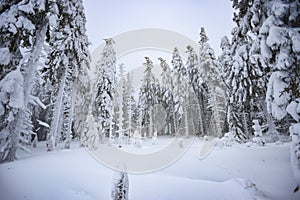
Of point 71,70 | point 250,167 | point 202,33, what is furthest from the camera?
point 202,33

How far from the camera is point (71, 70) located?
50.7 feet

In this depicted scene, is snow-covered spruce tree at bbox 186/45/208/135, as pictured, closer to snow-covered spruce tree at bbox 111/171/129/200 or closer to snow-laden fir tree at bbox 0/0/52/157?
snow-laden fir tree at bbox 0/0/52/157

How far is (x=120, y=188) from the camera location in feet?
15.5

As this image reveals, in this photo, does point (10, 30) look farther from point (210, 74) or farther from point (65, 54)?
point (210, 74)

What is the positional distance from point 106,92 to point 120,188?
18792 mm

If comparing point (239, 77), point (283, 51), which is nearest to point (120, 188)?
point (283, 51)

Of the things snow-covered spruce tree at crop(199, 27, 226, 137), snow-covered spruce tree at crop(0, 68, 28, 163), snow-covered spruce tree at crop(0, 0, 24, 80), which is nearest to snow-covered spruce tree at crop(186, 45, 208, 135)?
snow-covered spruce tree at crop(199, 27, 226, 137)

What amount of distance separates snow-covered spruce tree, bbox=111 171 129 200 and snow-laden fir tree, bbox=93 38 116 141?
17731 millimetres

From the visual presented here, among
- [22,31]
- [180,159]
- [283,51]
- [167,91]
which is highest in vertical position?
[167,91]

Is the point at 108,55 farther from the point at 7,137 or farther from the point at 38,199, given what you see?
the point at 38,199

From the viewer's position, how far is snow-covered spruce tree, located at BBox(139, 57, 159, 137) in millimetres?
31125

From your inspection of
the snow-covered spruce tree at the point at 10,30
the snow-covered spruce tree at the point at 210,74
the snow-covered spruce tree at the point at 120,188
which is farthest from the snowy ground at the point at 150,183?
the snow-covered spruce tree at the point at 210,74

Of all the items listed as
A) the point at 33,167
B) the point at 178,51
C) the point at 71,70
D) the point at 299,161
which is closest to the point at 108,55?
the point at 71,70

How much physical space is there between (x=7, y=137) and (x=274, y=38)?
39.2 ft
